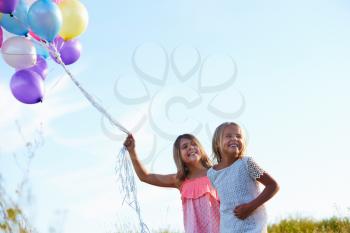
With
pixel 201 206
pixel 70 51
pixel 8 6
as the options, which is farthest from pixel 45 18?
pixel 201 206

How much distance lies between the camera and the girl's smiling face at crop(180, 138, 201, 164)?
388cm

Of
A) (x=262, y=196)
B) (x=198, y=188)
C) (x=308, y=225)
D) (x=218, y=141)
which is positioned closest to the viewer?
(x=262, y=196)

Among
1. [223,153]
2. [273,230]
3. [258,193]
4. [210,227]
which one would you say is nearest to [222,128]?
[223,153]

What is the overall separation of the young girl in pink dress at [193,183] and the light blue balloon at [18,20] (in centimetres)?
119

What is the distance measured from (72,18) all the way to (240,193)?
6.21 feet

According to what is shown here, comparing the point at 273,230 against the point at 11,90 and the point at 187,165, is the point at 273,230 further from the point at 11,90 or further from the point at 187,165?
the point at 11,90

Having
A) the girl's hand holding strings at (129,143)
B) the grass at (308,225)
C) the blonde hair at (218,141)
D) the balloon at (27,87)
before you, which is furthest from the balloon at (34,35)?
the grass at (308,225)

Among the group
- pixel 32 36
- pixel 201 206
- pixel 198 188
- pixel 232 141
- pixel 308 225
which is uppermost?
pixel 32 36

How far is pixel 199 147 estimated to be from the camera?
392 cm

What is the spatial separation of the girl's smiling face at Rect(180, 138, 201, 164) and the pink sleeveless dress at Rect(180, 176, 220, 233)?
5.6 inches

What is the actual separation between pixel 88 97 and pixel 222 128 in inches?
44.7

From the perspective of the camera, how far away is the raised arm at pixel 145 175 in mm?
3959

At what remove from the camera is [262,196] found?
313cm

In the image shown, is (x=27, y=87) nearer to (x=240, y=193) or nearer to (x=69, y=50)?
(x=69, y=50)
